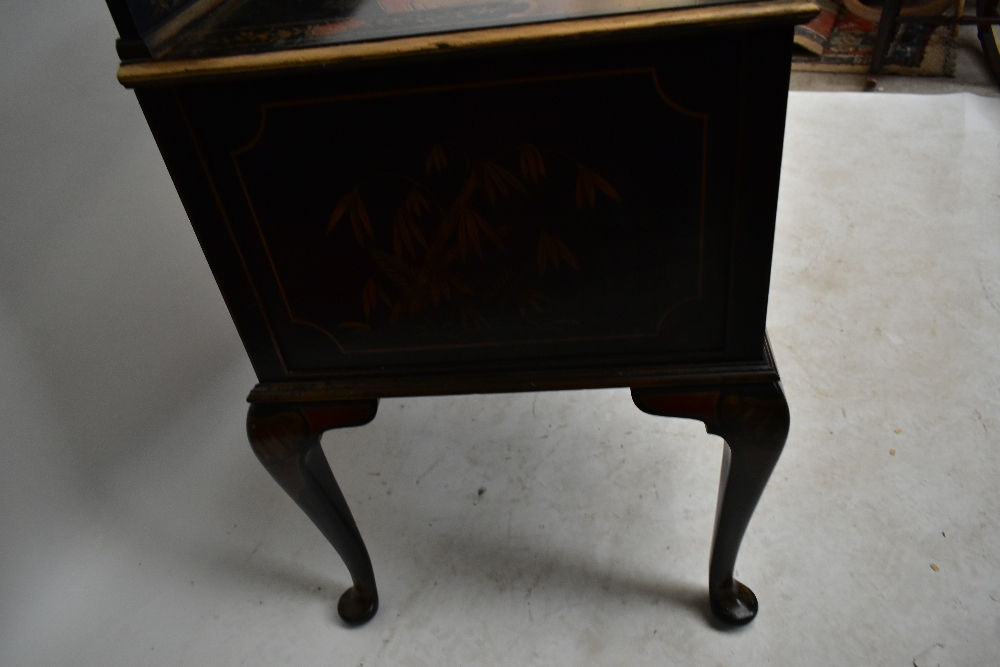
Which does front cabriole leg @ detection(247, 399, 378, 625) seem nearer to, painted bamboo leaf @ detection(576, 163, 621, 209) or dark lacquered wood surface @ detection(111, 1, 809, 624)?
dark lacquered wood surface @ detection(111, 1, 809, 624)

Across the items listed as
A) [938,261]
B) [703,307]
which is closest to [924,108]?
[938,261]

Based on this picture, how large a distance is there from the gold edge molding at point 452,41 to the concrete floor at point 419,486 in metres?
0.60

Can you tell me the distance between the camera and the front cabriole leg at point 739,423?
3.22 feet

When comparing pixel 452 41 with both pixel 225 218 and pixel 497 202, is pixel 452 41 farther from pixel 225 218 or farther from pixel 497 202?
pixel 225 218

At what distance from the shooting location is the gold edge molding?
2.34 ft

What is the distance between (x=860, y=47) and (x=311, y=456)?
2669mm

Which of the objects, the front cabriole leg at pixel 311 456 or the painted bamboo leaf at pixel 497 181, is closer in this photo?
the painted bamboo leaf at pixel 497 181

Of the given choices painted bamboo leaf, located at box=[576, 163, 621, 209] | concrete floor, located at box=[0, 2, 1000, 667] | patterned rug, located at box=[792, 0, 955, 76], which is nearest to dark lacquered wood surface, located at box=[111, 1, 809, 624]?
painted bamboo leaf, located at box=[576, 163, 621, 209]

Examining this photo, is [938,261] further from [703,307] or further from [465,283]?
[465,283]

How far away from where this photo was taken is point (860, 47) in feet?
9.52

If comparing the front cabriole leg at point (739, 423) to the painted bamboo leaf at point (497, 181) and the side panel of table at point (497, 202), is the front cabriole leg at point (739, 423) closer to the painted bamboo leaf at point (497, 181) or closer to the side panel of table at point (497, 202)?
the side panel of table at point (497, 202)

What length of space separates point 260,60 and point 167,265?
0.95 metres

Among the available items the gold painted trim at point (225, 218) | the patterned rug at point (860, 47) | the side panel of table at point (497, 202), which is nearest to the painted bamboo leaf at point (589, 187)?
the side panel of table at point (497, 202)

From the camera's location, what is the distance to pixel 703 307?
0.92m
